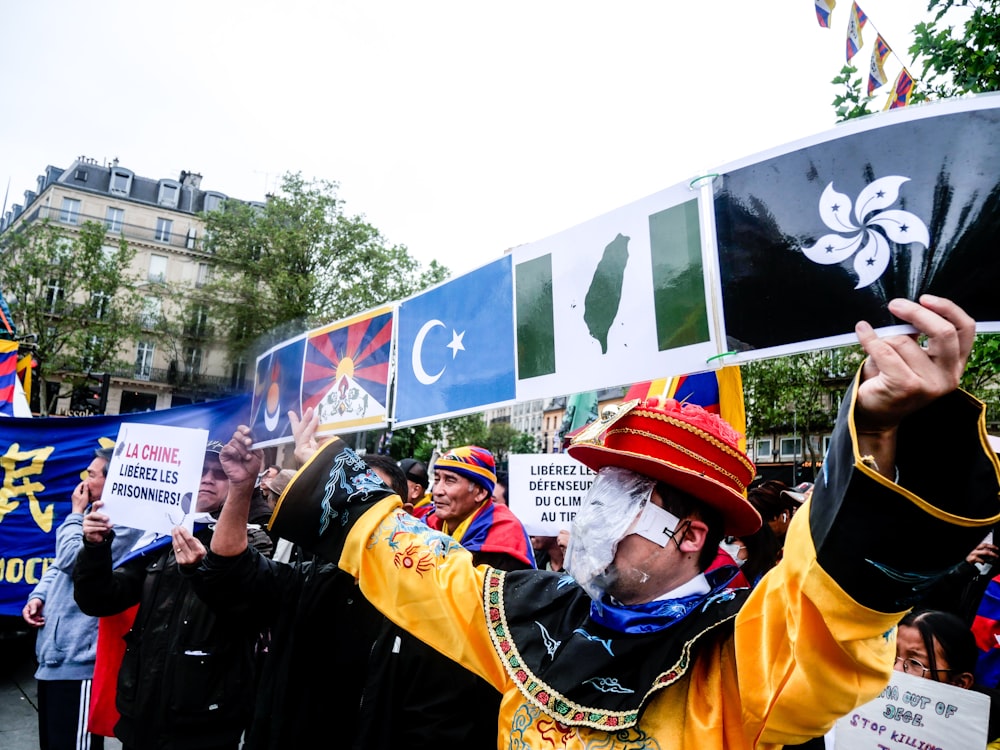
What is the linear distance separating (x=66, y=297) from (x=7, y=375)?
27453 millimetres

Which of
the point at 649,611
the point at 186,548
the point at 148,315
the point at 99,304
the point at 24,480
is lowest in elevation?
the point at 649,611

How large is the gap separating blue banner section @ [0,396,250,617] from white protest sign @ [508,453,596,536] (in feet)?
11.3

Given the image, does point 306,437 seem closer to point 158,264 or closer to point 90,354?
point 90,354

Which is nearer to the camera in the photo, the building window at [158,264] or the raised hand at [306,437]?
the raised hand at [306,437]

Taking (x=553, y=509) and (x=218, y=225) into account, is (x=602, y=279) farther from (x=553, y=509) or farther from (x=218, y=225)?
(x=218, y=225)

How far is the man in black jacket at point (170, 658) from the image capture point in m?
3.26

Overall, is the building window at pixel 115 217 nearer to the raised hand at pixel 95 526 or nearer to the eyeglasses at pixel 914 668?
the raised hand at pixel 95 526

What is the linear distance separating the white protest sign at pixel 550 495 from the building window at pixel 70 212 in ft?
186

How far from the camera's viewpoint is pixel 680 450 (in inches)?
72.4

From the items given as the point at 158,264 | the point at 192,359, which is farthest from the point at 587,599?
the point at 158,264

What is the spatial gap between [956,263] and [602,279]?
1.28 metres

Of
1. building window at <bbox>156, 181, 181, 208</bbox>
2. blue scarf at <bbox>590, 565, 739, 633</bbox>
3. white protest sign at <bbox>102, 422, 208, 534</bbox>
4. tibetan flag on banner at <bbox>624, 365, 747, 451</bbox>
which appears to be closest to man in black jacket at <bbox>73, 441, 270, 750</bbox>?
white protest sign at <bbox>102, 422, 208, 534</bbox>

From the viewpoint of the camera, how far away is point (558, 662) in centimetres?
180

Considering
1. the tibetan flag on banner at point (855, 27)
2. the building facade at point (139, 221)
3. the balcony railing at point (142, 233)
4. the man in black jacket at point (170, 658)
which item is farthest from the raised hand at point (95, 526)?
the balcony railing at point (142, 233)
